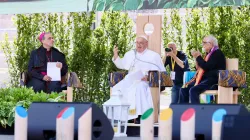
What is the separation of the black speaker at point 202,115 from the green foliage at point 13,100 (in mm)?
2793

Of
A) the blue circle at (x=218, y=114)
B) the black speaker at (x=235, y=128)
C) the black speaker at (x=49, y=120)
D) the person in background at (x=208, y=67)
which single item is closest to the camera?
the black speaker at (x=235, y=128)

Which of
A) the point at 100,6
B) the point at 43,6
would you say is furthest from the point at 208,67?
the point at 43,6

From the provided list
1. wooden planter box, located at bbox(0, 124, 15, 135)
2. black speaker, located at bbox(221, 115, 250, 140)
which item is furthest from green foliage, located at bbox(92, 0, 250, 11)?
black speaker, located at bbox(221, 115, 250, 140)

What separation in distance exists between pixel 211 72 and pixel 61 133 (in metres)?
4.66

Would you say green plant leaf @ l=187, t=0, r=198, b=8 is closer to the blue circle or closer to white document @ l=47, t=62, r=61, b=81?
white document @ l=47, t=62, r=61, b=81

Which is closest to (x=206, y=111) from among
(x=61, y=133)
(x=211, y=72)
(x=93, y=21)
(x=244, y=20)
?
(x=61, y=133)

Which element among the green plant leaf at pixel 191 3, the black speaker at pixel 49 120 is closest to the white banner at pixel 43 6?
the green plant leaf at pixel 191 3

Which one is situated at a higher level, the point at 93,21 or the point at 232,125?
the point at 93,21

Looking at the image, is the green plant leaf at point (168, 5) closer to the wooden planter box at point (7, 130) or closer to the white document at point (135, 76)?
the white document at point (135, 76)

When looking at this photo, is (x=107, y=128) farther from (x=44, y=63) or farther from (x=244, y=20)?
(x=244, y=20)

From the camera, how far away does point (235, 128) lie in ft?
13.1

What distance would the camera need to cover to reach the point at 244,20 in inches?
400

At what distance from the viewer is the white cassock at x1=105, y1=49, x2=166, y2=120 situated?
865cm

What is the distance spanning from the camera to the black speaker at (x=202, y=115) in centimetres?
454
